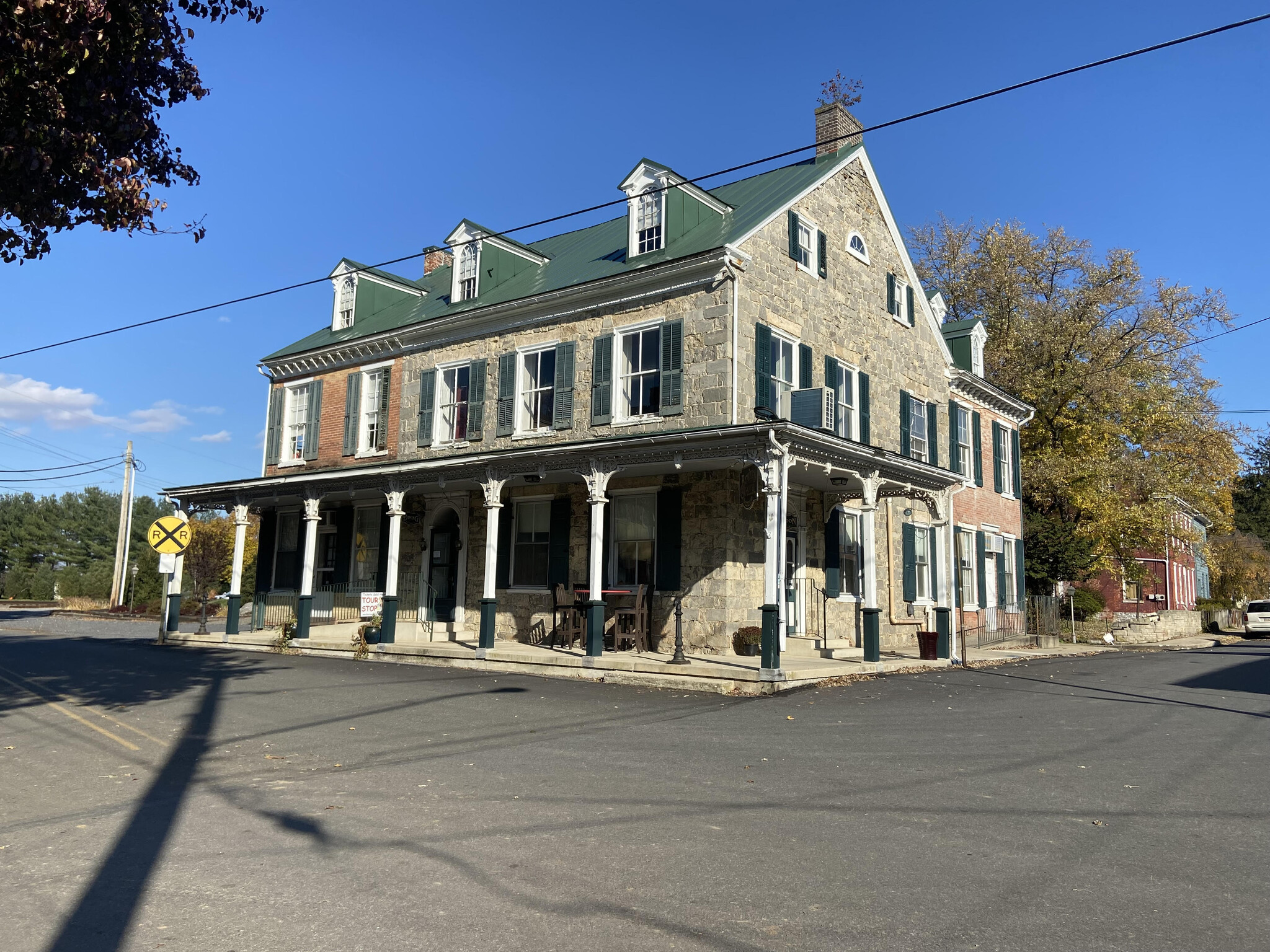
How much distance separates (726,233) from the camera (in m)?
17.7

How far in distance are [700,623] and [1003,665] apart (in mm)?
6513

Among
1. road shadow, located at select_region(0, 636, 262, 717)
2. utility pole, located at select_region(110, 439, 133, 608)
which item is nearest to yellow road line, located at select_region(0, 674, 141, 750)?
road shadow, located at select_region(0, 636, 262, 717)

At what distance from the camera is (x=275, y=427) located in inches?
1012

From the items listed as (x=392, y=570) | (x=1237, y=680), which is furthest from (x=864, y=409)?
(x=392, y=570)

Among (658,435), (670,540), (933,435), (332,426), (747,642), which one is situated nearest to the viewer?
(658,435)

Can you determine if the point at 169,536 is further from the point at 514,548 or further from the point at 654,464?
the point at 654,464

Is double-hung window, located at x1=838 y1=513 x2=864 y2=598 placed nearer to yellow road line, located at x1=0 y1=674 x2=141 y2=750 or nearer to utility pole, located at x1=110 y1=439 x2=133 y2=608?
yellow road line, located at x1=0 y1=674 x2=141 y2=750

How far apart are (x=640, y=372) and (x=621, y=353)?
2.11ft

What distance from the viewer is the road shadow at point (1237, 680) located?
46.9ft

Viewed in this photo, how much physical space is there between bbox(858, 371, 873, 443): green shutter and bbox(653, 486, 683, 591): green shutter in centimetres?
510

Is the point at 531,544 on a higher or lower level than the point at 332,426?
lower

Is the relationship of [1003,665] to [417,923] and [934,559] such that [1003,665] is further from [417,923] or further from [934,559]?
[417,923]

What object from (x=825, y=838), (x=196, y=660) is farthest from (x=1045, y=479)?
(x=825, y=838)

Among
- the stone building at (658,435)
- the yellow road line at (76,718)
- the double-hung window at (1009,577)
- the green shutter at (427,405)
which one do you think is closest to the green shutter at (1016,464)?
the double-hung window at (1009,577)
